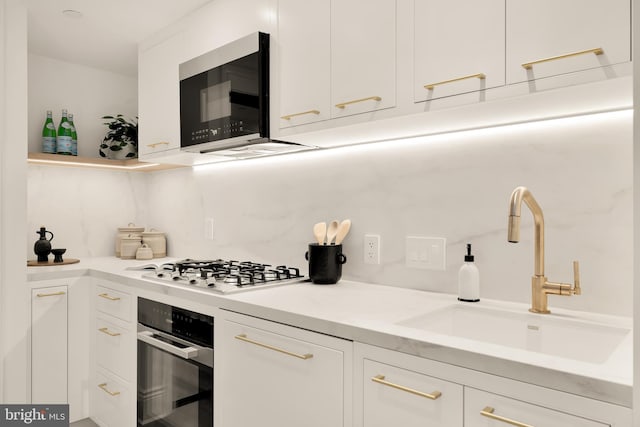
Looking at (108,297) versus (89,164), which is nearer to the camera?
(108,297)

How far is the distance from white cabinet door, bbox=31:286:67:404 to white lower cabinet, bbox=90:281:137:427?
0.16 metres

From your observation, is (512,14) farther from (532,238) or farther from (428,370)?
(428,370)

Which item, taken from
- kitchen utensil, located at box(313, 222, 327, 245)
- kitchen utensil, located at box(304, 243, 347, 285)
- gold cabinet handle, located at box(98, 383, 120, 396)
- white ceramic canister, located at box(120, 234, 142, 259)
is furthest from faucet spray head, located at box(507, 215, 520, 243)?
white ceramic canister, located at box(120, 234, 142, 259)

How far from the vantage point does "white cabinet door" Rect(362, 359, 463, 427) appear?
1.07 metres

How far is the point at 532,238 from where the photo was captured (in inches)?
61.0

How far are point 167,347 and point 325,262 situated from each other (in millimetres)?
770

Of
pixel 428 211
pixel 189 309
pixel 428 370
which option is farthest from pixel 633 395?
pixel 189 309

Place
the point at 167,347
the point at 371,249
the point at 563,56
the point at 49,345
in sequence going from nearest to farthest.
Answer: the point at 563,56 < the point at 167,347 < the point at 371,249 < the point at 49,345

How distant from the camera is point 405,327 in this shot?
1.25 metres

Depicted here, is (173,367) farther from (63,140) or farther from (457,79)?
(63,140)

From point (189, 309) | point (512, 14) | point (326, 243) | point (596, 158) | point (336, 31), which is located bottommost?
point (189, 309)

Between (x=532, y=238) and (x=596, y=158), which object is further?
(x=532, y=238)

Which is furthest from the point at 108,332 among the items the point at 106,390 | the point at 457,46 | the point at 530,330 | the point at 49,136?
the point at 457,46

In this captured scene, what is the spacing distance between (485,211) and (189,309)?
4.09 ft
